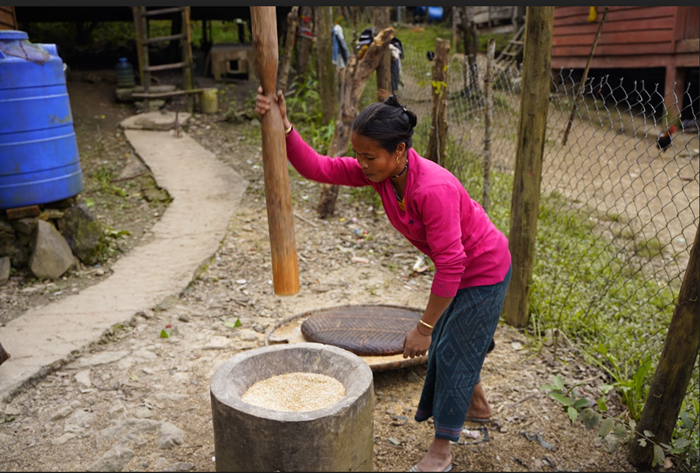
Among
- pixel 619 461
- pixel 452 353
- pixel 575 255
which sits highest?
pixel 452 353

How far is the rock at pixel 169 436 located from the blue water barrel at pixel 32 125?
8.58 feet

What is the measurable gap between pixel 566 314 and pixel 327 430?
241 centimetres

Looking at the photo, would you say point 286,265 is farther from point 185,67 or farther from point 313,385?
point 185,67

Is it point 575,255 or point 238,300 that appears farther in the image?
point 575,255

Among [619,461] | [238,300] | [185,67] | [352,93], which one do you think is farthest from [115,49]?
[619,461]

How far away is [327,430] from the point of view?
2.07 m

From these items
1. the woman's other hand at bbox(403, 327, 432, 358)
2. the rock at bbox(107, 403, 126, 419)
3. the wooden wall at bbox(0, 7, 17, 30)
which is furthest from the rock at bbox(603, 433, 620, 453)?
the wooden wall at bbox(0, 7, 17, 30)

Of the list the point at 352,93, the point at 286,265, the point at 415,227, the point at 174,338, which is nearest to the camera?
the point at 415,227

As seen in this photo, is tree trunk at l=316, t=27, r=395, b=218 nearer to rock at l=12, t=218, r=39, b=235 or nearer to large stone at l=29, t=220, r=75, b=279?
large stone at l=29, t=220, r=75, b=279

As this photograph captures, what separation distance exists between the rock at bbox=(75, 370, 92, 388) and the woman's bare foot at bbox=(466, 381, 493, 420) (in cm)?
209

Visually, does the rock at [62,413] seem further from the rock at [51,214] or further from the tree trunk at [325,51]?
the tree trunk at [325,51]

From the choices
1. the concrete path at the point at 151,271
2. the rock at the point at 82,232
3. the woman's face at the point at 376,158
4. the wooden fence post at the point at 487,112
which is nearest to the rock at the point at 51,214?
the rock at the point at 82,232

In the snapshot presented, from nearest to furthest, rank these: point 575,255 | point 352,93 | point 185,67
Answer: point 575,255 → point 352,93 → point 185,67

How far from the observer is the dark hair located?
215 centimetres
